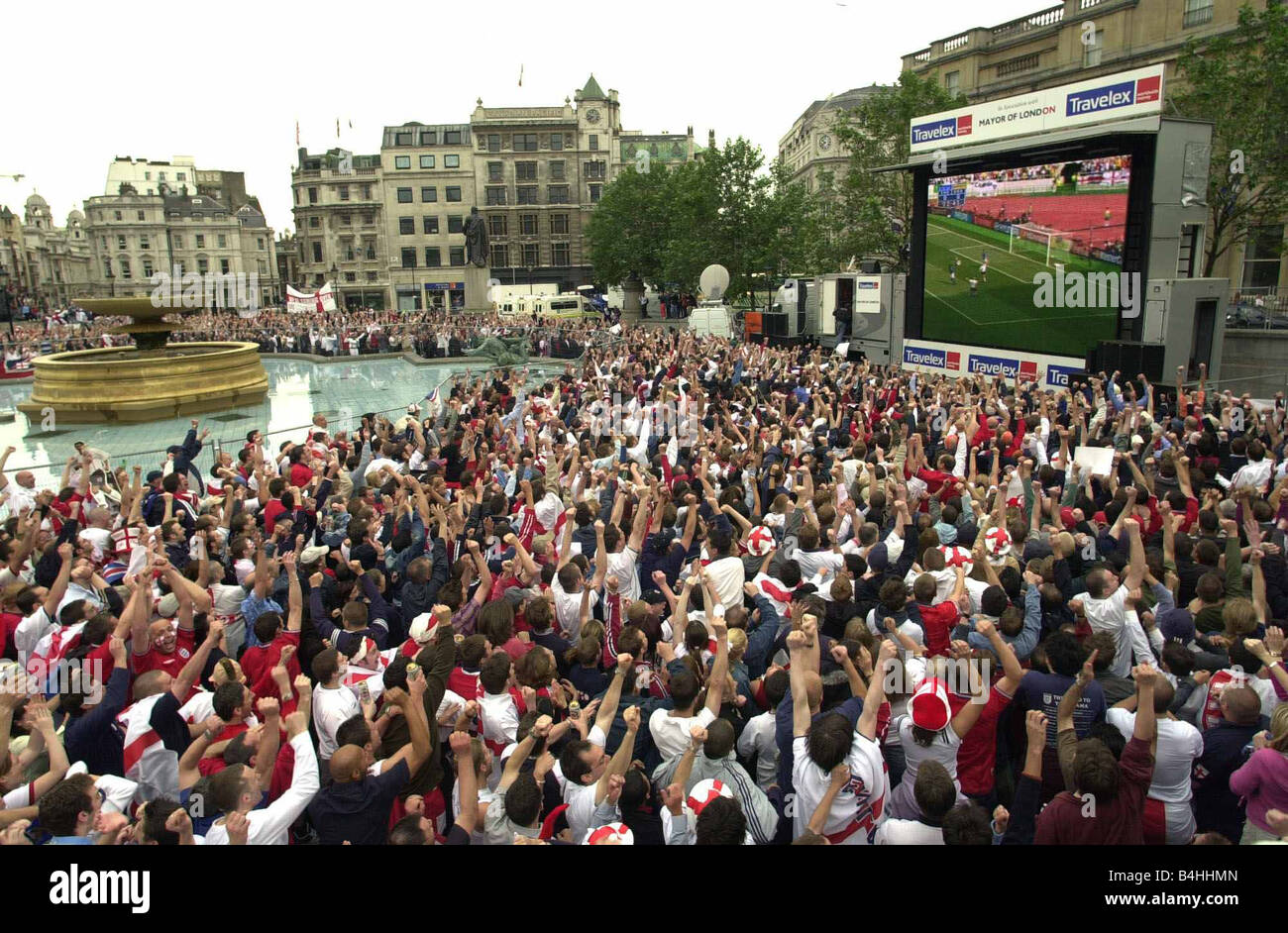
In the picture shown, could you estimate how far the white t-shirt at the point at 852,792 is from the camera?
3.40 meters

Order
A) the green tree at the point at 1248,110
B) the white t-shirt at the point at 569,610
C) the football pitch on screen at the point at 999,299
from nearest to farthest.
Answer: the white t-shirt at the point at 569,610, the football pitch on screen at the point at 999,299, the green tree at the point at 1248,110

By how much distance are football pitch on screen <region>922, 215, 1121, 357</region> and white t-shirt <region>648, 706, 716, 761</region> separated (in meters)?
17.6

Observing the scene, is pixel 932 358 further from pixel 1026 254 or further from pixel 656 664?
pixel 656 664

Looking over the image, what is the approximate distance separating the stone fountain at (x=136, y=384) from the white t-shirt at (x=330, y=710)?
18.4 meters

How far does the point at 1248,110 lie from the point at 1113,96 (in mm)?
8261

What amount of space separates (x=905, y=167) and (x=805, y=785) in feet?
73.2

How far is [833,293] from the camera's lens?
2814 cm

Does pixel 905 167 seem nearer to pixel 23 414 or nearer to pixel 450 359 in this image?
pixel 450 359

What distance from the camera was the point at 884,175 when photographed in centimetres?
3478

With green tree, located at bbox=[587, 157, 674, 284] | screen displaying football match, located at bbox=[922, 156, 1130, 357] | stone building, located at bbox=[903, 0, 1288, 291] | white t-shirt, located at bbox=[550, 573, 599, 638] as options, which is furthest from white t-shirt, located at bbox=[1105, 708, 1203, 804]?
green tree, located at bbox=[587, 157, 674, 284]

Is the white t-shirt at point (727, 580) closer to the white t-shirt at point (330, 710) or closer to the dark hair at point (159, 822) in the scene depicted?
the white t-shirt at point (330, 710)

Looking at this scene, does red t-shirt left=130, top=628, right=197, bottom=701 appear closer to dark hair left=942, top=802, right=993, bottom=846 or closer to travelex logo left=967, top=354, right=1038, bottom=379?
dark hair left=942, top=802, right=993, bottom=846
